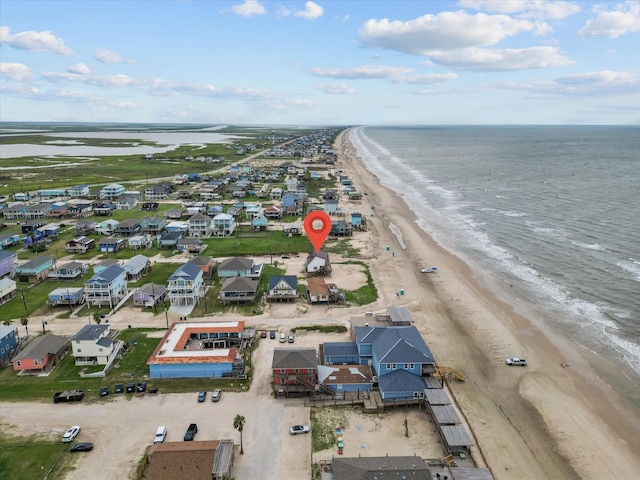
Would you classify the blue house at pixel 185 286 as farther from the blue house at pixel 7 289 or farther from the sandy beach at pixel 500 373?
the blue house at pixel 7 289

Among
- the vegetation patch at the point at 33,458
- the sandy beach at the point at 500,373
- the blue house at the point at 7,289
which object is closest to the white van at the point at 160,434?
the sandy beach at the point at 500,373

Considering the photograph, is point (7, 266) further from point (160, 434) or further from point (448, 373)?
point (448, 373)

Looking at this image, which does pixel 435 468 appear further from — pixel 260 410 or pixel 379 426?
pixel 260 410

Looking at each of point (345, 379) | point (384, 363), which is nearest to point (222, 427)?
point (345, 379)

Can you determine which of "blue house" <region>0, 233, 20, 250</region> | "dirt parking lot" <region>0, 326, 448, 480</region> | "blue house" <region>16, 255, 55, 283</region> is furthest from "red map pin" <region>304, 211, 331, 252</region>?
"blue house" <region>0, 233, 20, 250</region>

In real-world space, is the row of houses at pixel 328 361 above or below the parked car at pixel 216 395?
above

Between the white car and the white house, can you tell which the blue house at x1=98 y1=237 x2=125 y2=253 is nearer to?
the white house
